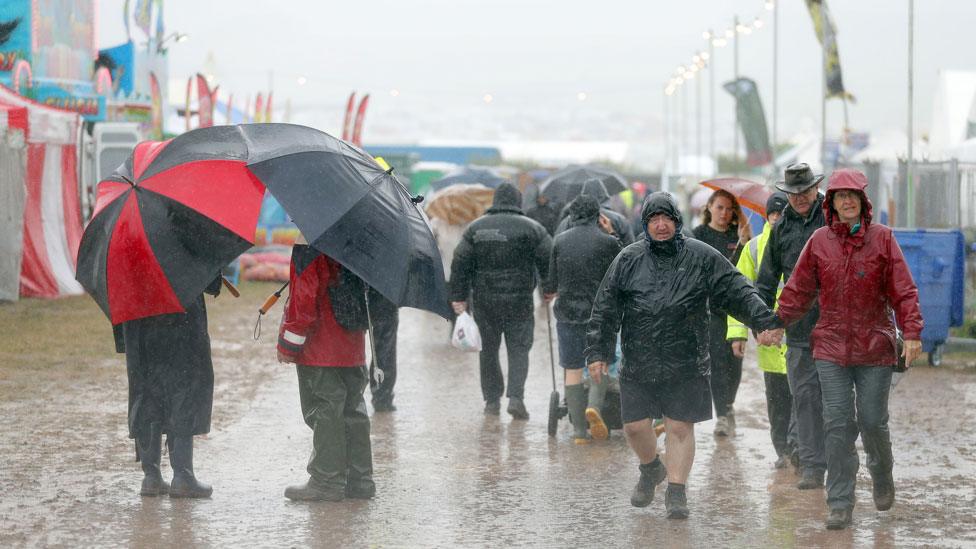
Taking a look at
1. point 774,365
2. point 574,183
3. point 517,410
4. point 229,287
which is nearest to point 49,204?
point 574,183

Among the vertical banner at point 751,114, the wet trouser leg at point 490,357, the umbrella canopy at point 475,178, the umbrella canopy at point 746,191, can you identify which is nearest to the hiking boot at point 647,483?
the umbrella canopy at point 746,191

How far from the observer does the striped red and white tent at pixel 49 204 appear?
1959cm

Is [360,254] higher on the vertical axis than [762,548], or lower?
higher

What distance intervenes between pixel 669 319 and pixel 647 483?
92cm

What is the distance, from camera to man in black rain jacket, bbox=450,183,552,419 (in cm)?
1109

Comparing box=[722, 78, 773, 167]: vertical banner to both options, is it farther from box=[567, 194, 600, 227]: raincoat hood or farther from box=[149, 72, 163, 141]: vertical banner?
box=[567, 194, 600, 227]: raincoat hood

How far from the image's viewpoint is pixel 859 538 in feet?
22.9

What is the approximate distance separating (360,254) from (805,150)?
2155 inches

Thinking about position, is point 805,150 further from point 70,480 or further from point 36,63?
point 70,480

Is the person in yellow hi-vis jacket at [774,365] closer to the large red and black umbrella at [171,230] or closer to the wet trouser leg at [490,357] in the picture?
the wet trouser leg at [490,357]

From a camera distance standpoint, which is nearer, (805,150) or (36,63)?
(36,63)

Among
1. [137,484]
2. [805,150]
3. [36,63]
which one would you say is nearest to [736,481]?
[137,484]

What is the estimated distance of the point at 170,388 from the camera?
783 cm

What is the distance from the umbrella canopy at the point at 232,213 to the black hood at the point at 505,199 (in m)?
3.77
